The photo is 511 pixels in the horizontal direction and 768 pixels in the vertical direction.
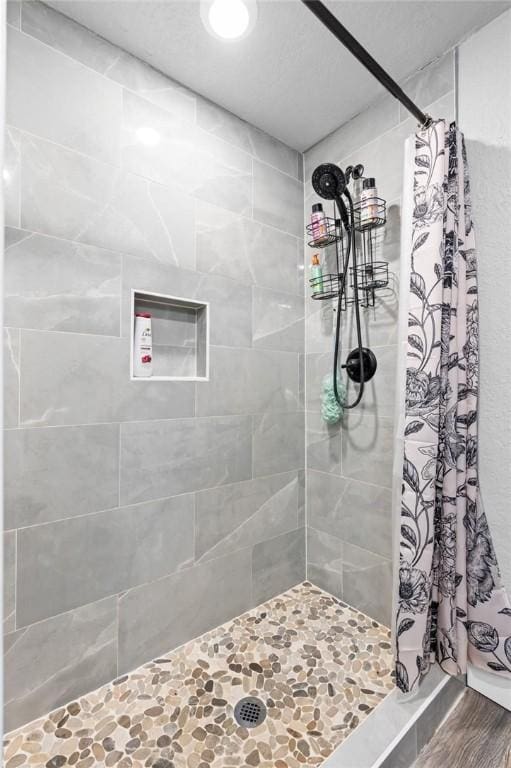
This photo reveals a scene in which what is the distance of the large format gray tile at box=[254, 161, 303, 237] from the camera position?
1.84m

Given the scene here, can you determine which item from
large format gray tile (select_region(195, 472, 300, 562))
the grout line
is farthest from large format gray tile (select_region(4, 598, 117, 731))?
large format gray tile (select_region(195, 472, 300, 562))

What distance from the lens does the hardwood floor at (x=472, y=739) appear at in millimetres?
1153

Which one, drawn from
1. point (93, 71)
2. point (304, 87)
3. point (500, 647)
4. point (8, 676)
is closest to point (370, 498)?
point (500, 647)

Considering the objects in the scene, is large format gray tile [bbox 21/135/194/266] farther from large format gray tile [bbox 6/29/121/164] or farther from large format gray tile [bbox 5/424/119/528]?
large format gray tile [bbox 5/424/119/528]

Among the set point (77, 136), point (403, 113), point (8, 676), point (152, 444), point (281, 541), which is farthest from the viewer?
point (281, 541)

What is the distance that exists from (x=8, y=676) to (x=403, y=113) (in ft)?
8.01

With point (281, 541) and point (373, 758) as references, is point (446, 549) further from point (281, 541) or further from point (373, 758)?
point (281, 541)

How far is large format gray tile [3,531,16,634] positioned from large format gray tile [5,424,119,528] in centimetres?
5

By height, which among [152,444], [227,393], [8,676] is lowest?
[8,676]

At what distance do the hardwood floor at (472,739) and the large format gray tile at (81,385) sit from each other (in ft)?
3.80

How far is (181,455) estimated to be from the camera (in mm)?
1562

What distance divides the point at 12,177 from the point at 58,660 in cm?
153

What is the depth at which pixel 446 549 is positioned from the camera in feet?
4.18

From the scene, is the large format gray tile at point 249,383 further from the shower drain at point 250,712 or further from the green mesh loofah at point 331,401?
the shower drain at point 250,712
